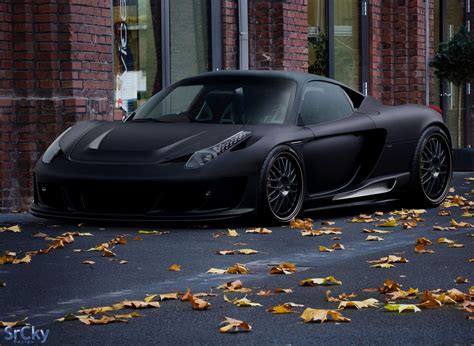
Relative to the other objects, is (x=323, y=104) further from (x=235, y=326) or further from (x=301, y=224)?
(x=235, y=326)

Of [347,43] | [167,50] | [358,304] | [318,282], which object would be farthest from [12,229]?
[347,43]

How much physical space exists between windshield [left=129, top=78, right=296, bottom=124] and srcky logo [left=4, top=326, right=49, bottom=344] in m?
5.32

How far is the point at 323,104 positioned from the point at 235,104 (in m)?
0.81

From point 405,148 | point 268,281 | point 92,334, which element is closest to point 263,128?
point 405,148

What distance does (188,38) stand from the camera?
53.0ft

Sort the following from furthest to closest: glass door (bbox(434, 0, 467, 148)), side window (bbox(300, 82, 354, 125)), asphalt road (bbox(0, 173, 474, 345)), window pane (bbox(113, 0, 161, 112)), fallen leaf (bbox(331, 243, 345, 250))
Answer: glass door (bbox(434, 0, 467, 148)), window pane (bbox(113, 0, 161, 112)), side window (bbox(300, 82, 354, 125)), fallen leaf (bbox(331, 243, 345, 250)), asphalt road (bbox(0, 173, 474, 345))

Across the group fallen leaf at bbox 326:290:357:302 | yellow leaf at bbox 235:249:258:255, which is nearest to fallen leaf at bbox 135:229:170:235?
yellow leaf at bbox 235:249:258:255

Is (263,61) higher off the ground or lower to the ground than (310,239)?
higher

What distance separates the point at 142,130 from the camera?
1070 centimetres

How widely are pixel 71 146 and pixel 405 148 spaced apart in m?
3.13

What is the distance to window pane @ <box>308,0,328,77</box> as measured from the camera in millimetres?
19109

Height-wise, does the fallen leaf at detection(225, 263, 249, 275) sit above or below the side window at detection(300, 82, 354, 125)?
below

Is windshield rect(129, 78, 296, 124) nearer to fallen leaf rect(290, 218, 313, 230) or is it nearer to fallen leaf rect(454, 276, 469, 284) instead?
Answer: fallen leaf rect(290, 218, 313, 230)

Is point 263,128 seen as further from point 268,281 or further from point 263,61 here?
point 263,61
